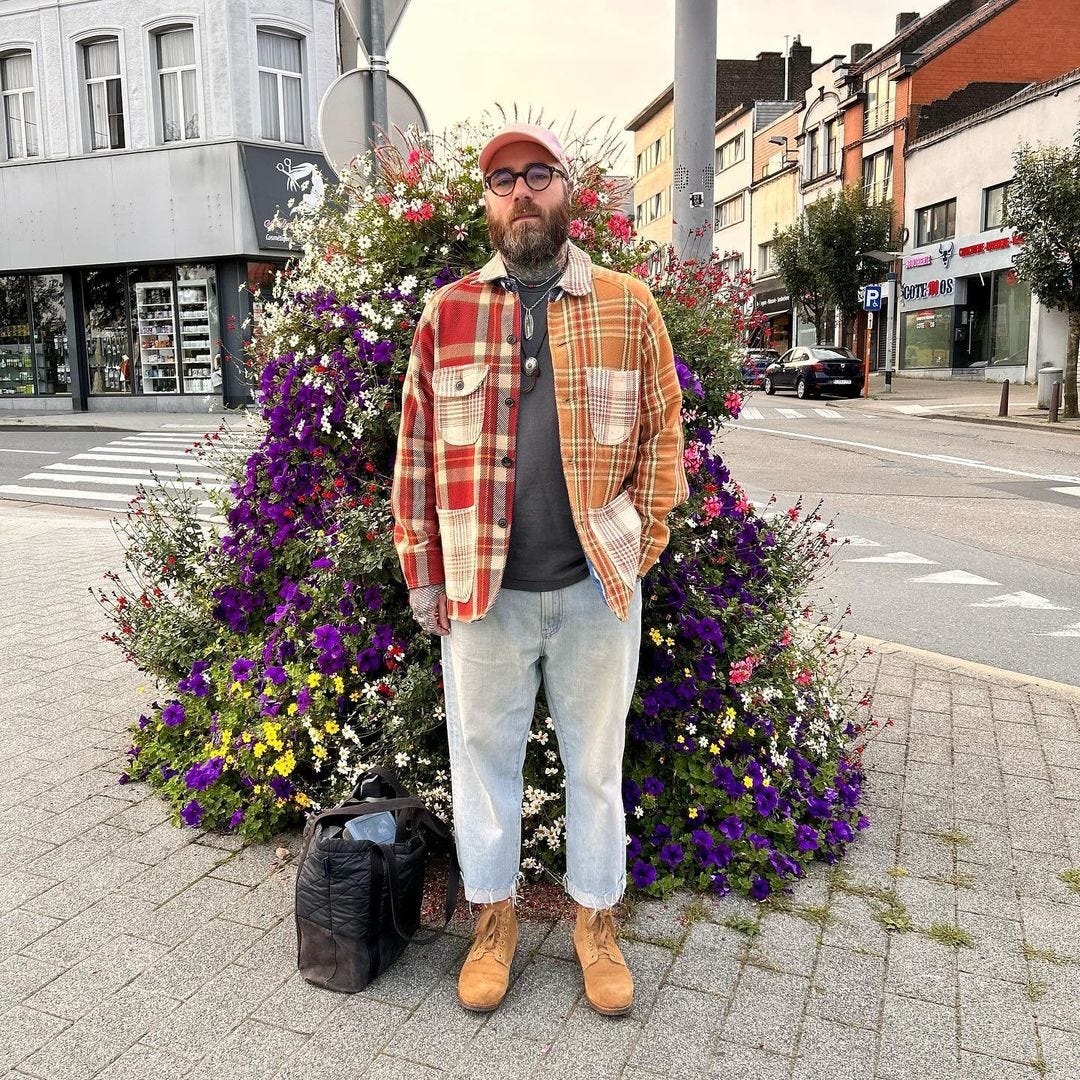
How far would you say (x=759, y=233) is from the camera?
181 ft

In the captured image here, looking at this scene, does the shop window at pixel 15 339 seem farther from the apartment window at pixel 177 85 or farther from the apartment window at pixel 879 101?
the apartment window at pixel 879 101

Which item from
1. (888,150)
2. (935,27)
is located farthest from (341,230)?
(935,27)

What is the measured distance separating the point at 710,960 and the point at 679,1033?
13.7 inches

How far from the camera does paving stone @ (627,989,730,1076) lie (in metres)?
2.65

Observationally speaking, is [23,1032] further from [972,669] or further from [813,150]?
[813,150]

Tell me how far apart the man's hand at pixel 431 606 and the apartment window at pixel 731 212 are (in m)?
58.5

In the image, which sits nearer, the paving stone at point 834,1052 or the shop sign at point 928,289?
the paving stone at point 834,1052

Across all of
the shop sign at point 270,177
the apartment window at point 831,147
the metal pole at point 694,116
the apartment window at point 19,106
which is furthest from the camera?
the apartment window at point 831,147

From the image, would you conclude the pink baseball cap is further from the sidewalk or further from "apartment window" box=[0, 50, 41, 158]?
"apartment window" box=[0, 50, 41, 158]

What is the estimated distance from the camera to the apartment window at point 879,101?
40375 mm

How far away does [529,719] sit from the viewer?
298 cm

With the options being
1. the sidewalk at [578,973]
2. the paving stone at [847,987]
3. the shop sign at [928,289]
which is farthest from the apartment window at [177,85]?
the paving stone at [847,987]

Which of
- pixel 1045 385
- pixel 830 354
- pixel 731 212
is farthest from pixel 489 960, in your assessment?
pixel 731 212

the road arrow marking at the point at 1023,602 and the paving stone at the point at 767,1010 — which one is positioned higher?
the paving stone at the point at 767,1010
